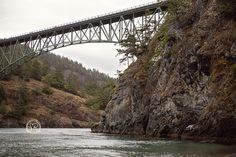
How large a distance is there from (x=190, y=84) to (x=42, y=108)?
275 feet

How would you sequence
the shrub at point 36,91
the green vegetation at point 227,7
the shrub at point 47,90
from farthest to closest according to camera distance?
the shrub at point 47,90 < the shrub at point 36,91 < the green vegetation at point 227,7

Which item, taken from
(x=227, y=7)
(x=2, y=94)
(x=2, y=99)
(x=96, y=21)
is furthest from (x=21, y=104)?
(x=227, y=7)

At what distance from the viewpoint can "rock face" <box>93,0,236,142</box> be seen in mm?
41000

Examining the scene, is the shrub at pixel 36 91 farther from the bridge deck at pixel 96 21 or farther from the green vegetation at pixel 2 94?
the bridge deck at pixel 96 21

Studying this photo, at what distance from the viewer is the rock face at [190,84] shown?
135 ft

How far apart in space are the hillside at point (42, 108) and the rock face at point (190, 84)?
56731mm

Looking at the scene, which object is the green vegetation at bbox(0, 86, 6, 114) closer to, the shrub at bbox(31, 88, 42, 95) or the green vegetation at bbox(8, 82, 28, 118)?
the green vegetation at bbox(8, 82, 28, 118)

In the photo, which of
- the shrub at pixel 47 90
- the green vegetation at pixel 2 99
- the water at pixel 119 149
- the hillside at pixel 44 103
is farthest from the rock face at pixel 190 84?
the shrub at pixel 47 90

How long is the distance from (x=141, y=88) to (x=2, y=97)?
6832cm

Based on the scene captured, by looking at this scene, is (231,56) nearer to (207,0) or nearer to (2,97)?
(207,0)

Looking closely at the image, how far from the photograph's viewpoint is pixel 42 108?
12462 cm

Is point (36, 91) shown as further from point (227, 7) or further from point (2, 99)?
point (227, 7)

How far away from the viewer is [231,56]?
4228cm

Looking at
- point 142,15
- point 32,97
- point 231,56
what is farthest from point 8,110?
point 231,56
